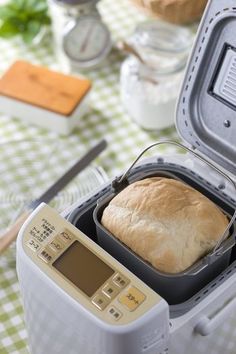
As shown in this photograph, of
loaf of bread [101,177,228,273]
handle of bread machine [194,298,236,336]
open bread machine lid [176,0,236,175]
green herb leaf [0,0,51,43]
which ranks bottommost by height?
green herb leaf [0,0,51,43]

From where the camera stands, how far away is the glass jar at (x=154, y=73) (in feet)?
4.81

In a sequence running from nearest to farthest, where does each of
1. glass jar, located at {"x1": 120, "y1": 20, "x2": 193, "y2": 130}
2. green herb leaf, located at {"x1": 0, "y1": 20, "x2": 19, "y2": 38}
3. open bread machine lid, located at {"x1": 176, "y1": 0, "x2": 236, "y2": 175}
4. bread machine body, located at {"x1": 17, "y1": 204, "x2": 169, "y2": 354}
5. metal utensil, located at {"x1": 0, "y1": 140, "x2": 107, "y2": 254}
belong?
bread machine body, located at {"x1": 17, "y1": 204, "x2": 169, "y2": 354}
open bread machine lid, located at {"x1": 176, "y1": 0, "x2": 236, "y2": 175}
metal utensil, located at {"x1": 0, "y1": 140, "x2": 107, "y2": 254}
glass jar, located at {"x1": 120, "y1": 20, "x2": 193, "y2": 130}
green herb leaf, located at {"x1": 0, "y1": 20, "x2": 19, "y2": 38}

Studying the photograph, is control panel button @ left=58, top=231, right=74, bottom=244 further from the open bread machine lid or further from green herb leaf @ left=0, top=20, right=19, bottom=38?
green herb leaf @ left=0, top=20, right=19, bottom=38

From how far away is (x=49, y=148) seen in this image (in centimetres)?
147

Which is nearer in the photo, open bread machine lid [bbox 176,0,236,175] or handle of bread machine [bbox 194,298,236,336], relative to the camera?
handle of bread machine [bbox 194,298,236,336]

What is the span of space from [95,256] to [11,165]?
24.1 inches

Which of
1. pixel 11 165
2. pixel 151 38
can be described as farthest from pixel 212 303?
pixel 151 38

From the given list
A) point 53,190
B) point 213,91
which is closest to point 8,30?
point 53,190

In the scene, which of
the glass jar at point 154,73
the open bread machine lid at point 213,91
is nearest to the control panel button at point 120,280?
the open bread machine lid at point 213,91

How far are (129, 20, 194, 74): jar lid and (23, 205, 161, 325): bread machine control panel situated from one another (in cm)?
67

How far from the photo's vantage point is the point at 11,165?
1.44 m

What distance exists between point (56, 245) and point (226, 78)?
0.34 m

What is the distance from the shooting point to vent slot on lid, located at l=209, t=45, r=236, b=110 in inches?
39.8

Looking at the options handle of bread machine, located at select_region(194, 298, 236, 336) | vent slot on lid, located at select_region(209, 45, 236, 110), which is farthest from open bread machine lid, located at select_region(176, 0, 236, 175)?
handle of bread machine, located at select_region(194, 298, 236, 336)
